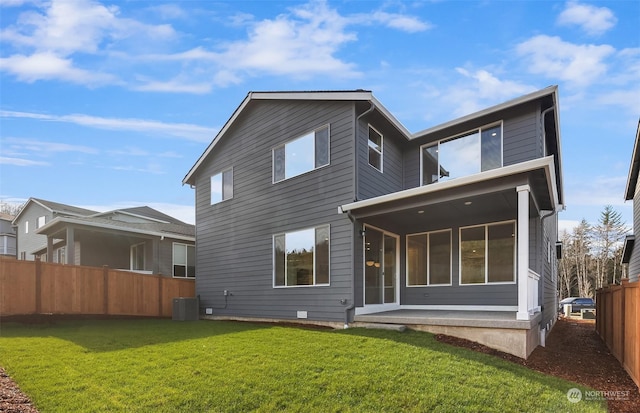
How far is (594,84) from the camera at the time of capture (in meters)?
10.5

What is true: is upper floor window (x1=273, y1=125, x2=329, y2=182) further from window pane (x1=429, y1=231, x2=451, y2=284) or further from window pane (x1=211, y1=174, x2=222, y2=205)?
window pane (x1=429, y1=231, x2=451, y2=284)

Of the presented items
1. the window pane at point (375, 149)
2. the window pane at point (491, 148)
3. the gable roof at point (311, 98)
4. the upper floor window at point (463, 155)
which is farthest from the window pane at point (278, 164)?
the window pane at point (491, 148)

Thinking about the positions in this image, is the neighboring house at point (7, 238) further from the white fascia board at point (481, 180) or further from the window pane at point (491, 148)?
the window pane at point (491, 148)

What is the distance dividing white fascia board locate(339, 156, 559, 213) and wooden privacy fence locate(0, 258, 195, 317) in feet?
25.8

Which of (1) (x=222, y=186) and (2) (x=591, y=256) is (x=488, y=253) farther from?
(2) (x=591, y=256)

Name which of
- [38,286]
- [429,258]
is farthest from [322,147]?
[38,286]

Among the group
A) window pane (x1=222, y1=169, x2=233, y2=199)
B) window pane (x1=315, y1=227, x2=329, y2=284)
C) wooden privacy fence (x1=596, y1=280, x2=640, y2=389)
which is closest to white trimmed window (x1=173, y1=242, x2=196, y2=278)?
window pane (x1=222, y1=169, x2=233, y2=199)

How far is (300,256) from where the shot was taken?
10258 mm

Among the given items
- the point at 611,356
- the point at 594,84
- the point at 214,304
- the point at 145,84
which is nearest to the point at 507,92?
the point at 594,84

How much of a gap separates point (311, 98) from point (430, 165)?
152 inches

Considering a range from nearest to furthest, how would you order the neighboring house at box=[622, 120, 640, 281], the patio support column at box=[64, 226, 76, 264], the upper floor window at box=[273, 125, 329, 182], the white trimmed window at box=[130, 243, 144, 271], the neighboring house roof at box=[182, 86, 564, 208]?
the neighboring house roof at box=[182, 86, 564, 208] → the upper floor window at box=[273, 125, 329, 182] → the patio support column at box=[64, 226, 76, 264] → the neighboring house at box=[622, 120, 640, 281] → the white trimmed window at box=[130, 243, 144, 271]

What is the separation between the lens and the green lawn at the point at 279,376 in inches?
168

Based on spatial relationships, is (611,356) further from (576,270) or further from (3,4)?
(576,270)

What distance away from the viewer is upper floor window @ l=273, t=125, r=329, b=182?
10062 millimetres
